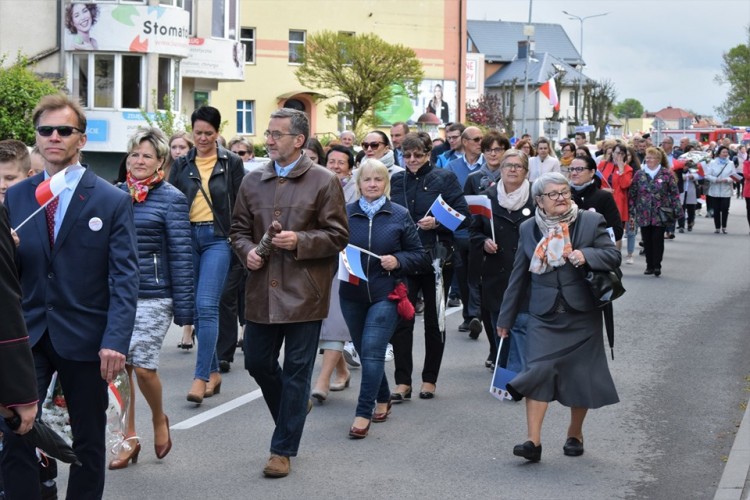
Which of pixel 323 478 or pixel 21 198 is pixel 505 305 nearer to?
pixel 323 478

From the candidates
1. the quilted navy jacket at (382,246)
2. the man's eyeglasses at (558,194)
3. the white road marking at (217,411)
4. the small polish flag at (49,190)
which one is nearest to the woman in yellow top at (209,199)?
the white road marking at (217,411)

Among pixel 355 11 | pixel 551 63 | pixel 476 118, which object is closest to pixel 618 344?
pixel 355 11

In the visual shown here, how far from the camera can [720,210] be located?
2758 centimetres

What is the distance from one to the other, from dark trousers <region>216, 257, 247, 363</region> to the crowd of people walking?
2cm

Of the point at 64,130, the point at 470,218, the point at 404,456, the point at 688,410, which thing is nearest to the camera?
the point at 64,130

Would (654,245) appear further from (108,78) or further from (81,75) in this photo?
(81,75)

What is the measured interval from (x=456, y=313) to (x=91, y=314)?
29.6ft

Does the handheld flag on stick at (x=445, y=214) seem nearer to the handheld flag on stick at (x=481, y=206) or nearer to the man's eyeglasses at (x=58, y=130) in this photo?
the handheld flag on stick at (x=481, y=206)

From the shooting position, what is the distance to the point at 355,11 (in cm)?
6438

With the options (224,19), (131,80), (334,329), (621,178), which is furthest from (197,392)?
(224,19)

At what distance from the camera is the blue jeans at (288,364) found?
7.01 m

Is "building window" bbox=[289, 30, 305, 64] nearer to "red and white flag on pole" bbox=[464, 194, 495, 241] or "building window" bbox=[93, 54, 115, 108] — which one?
"building window" bbox=[93, 54, 115, 108]

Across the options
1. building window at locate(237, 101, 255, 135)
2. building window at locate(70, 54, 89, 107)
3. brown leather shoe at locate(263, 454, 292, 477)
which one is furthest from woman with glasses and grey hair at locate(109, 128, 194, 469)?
building window at locate(237, 101, 255, 135)

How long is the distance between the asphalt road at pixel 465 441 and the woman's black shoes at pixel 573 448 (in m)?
0.07
